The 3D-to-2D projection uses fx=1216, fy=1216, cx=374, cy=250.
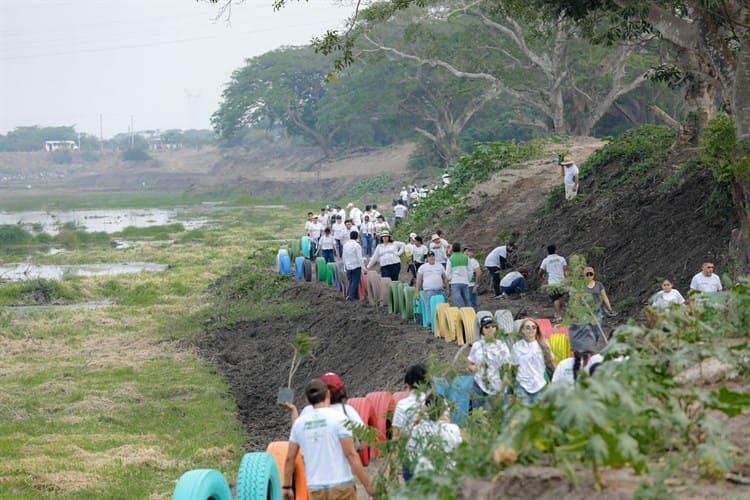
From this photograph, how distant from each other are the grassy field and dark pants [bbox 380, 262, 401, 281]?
385cm

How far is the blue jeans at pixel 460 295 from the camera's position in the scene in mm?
18772

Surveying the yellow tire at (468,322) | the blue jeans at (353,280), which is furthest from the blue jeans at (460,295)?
the blue jeans at (353,280)

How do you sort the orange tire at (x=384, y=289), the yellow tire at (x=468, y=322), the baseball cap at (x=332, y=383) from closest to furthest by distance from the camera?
1. the baseball cap at (x=332, y=383)
2. the yellow tire at (x=468, y=322)
3. the orange tire at (x=384, y=289)

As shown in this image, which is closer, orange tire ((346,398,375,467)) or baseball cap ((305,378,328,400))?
baseball cap ((305,378,328,400))

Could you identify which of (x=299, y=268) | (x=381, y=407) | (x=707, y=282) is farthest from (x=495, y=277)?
(x=381, y=407)

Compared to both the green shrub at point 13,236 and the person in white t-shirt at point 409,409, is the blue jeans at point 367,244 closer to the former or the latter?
the person in white t-shirt at point 409,409

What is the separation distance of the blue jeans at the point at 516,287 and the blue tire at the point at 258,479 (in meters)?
13.0

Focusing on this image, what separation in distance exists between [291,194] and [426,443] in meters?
86.7

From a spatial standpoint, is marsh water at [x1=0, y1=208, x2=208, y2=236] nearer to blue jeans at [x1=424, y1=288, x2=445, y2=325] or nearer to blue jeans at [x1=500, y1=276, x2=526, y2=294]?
blue jeans at [x1=500, y1=276, x2=526, y2=294]

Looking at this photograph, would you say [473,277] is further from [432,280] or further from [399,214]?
[399,214]

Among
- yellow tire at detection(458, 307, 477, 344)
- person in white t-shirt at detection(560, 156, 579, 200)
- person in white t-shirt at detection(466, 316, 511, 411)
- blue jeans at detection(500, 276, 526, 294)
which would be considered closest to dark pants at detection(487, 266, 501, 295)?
blue jeans at detection(500, 276, 526, 294)

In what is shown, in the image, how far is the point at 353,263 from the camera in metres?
23.4

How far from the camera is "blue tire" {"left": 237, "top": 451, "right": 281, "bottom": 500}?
9664 millimetres

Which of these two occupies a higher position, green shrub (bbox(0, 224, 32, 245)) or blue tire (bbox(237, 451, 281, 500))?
blue tire (bbox(237, 451, 281, 500))
